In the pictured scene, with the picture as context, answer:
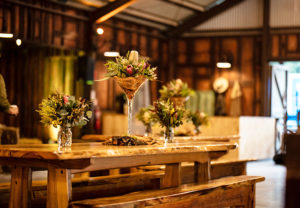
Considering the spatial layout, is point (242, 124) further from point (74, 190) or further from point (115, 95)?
point (74, 190)

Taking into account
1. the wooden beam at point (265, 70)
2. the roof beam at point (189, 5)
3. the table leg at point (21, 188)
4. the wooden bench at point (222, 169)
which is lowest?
the wooden bench at point (222, 169)

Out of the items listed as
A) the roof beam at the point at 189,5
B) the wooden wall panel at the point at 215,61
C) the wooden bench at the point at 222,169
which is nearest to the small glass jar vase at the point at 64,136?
the wooden bench at the point at 222,169

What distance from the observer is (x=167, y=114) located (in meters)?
4.86

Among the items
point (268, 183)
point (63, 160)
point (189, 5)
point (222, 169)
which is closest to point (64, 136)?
point (63, 160)

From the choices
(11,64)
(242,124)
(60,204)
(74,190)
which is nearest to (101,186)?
(74,190)

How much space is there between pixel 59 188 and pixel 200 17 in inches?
447

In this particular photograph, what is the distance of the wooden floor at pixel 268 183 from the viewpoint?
6263mm

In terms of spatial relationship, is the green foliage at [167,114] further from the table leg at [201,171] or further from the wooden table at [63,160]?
the table leg at [201,171]

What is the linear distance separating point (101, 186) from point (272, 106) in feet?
30.7

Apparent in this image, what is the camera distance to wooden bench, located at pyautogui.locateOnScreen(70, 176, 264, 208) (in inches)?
145

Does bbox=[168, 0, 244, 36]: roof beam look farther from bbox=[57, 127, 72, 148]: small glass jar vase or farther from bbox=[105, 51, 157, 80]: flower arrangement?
bbox=[57, 127, 72, 148]: small glass jar vase

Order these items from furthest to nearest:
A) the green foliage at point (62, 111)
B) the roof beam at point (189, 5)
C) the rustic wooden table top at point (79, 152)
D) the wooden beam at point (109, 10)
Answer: the roof beam at point (189, 5), the wooden beam at point (109, 10), the green foliage at point (62, 111), the rustic wooden table top at point (79, 152)

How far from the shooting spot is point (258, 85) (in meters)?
13.9

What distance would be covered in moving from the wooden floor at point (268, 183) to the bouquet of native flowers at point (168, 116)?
187cm
